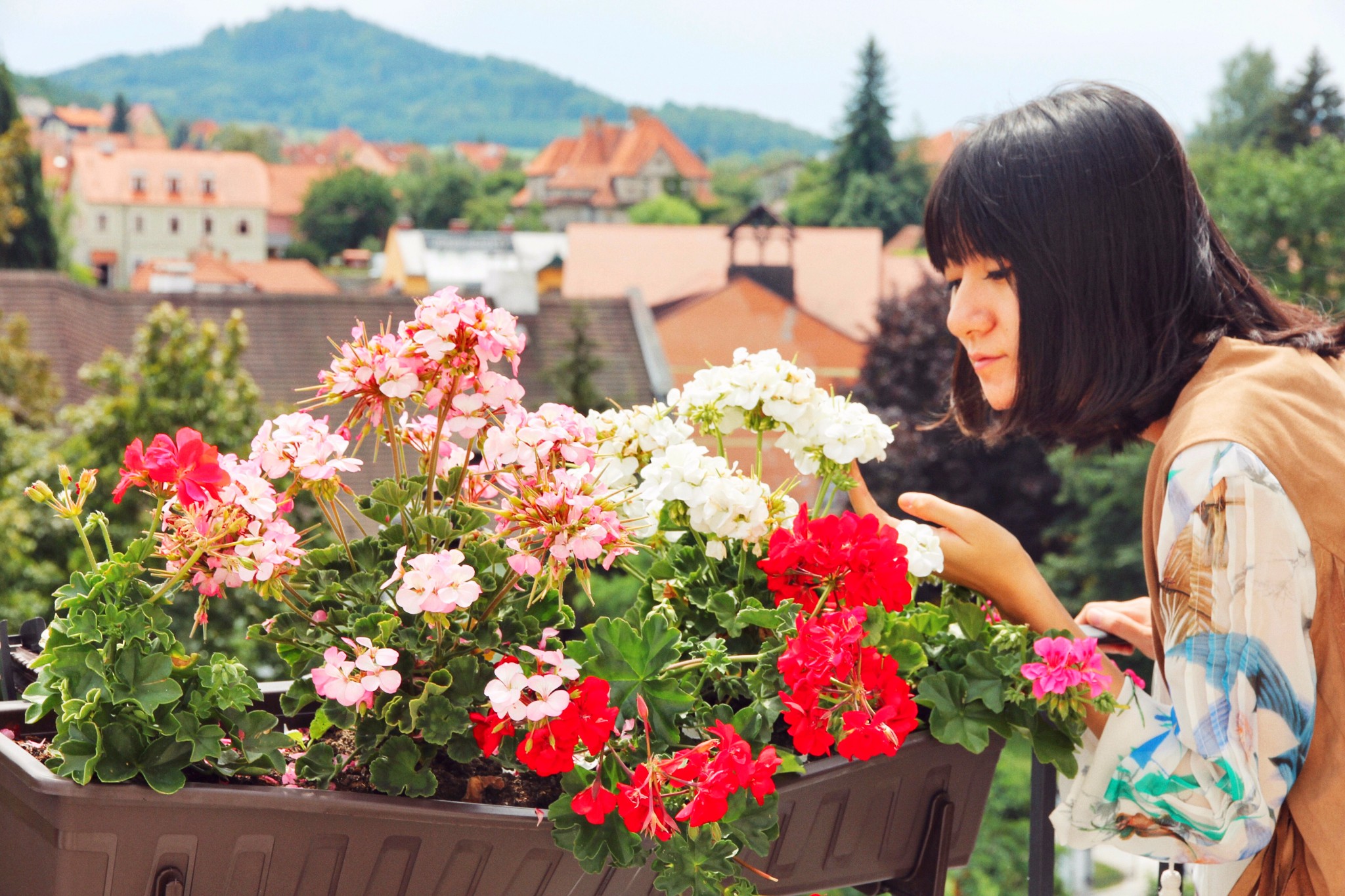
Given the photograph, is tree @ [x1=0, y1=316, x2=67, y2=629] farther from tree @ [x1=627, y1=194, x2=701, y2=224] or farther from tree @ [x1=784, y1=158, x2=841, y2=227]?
tree @ [x1=627, y1=194, x2=701, y2=224]

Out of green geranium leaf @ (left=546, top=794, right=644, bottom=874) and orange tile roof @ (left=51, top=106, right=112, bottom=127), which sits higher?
orange tile roof @ (left=51, top=106, right=112, bottom=127)

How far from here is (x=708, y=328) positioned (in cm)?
2978

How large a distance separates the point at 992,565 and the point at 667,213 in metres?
60.8

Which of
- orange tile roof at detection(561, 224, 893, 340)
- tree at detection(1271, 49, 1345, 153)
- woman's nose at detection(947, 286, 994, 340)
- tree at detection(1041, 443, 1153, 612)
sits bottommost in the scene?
tree at detection(1041, 443, 1153, 612)

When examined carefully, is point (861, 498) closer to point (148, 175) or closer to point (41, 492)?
point (41, 492)

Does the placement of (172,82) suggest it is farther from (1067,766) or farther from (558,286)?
(1067,766)

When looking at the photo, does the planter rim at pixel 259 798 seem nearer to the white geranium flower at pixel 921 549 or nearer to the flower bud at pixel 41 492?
the flower bud at pixel 41 492

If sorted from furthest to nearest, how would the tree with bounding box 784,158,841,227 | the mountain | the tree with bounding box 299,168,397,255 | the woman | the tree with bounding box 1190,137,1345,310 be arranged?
1. the mountain
2. the tree with bounding box 299,168,397,255
3. the tree with bounding box 784,158,841,227
4. the tree with bounding box 1190,137,1345,310
5. the woman

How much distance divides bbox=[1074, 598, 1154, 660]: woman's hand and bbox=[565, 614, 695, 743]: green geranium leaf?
1.82ft

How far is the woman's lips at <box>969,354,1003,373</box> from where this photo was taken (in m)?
1.06

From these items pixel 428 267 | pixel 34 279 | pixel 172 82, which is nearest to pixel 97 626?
pixel 34 279

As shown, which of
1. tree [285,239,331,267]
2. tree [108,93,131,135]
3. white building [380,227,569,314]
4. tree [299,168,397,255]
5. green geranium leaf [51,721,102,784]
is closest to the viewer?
green geranium leaf [51,721,102,784]

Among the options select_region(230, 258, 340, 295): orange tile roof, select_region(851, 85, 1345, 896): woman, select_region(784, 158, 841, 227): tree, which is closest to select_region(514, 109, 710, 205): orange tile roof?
select_region(784, 158, 841, 227): tree

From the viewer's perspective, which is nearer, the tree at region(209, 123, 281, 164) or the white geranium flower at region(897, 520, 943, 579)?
the white geranium flower at region(897, 520, 943, 579)
